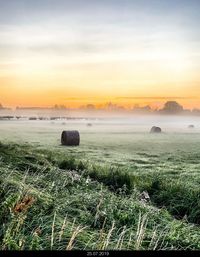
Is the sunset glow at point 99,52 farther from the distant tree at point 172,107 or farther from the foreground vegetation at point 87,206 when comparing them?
the foreground vegetation at point 87,206

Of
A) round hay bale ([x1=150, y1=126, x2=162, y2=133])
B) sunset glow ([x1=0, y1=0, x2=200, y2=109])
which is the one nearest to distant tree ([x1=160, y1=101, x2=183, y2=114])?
sunset glow ([x1=0, y1=0, x2=200, y2=109])

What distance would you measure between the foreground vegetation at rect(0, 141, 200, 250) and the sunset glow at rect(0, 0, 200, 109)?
0.74 meters

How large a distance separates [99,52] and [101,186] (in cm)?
114

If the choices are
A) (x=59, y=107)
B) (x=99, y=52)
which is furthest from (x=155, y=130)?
(x=99, y=52)

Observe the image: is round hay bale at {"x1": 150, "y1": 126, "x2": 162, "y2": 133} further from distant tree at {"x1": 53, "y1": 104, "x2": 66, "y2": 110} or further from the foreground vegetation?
distant tree at {"x1": 53, "y1": 104, "x2": 66, "y2": 110}

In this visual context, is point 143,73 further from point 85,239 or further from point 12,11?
point 85,239

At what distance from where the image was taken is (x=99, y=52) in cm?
462

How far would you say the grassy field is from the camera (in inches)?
147

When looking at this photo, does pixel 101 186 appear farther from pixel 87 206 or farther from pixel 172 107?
pixel 172 107

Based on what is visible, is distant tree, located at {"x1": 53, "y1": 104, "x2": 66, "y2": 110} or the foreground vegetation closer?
the foreground vegetation

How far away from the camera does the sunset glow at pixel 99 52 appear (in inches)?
168

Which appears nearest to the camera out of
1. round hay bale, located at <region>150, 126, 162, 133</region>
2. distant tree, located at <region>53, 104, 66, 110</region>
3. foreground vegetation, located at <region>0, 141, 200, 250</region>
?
foreground vegetation, located at <region>0, 141, 200, 250</region>

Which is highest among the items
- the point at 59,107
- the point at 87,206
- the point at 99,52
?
the point at 99,52

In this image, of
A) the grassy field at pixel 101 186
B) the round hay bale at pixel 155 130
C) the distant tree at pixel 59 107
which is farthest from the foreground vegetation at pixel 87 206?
the distant tree at pixel 59 107
